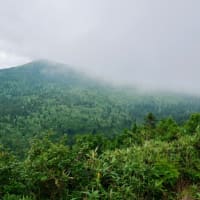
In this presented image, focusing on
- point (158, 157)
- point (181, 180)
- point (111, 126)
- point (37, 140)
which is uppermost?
point (37, 140)

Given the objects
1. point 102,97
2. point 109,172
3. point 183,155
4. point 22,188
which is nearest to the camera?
point 22,188

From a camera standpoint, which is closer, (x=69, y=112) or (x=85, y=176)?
(x=85, y=176)

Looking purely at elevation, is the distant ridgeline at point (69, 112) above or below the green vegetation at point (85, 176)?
below

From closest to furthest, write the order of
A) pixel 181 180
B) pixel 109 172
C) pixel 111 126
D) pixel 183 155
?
pixel 109 172, pixel 181 180, pixel 183 155, pixel 111 126

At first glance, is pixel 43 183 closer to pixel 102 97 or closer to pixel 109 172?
pixel 109 172

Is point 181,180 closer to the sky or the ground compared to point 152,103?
closer to the sky

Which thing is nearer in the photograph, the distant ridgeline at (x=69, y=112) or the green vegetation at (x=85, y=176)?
the green vegetation at (x=85, y=176)

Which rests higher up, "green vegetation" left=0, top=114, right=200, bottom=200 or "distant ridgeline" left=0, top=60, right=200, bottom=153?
"green vegetation" left=0, top=114, right=200, bottom=200

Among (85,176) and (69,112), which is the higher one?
(85,176)

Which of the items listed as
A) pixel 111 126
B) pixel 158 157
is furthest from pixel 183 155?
pixel 111 126

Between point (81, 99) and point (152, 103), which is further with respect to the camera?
point (152, 103)

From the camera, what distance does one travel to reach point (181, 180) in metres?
6.12

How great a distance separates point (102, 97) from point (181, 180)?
152 metres

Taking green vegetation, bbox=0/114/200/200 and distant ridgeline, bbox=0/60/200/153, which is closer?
green vegetation, bbox=0/114/200/200
